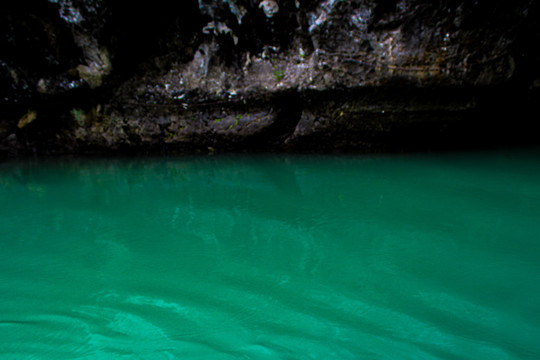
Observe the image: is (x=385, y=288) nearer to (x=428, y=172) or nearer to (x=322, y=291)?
(x=322, y=291)

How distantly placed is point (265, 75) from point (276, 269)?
3.43 metres

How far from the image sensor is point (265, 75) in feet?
15.7

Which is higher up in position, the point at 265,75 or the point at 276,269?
the point at 265,75

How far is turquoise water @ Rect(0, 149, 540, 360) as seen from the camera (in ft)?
4.63

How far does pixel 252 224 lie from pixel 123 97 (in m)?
3.48

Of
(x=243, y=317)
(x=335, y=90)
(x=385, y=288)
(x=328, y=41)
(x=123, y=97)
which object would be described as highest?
(x=328, y=41)

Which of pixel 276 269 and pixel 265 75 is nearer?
pixel 276 269

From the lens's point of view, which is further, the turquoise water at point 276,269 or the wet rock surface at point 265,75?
the wet rock surface at point 265,75

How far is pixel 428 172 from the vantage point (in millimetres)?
3832

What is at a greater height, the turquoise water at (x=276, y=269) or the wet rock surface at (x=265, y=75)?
the wet rock surface at (x=265, y=75)

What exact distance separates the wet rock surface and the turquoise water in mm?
1354

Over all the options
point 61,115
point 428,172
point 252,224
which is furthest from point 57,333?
point 61,115

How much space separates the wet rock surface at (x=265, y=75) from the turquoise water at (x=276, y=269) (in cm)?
135

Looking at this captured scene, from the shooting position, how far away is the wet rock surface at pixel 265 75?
423 cm
